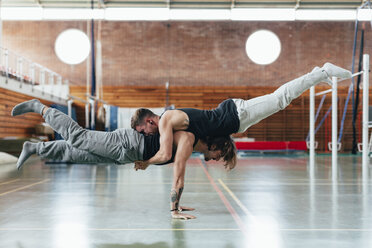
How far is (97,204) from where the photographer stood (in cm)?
327

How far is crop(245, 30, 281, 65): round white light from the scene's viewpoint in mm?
14086

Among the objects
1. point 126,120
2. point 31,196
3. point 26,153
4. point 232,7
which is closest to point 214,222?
point 26,153

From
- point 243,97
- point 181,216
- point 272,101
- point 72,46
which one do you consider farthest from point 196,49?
point 181,216

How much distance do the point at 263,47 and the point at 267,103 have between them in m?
11.9

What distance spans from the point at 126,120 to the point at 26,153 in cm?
892

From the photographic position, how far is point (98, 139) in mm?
2865

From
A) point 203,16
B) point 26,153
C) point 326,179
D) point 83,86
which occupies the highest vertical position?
point 203,16

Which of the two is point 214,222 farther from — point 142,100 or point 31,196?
point 142,100

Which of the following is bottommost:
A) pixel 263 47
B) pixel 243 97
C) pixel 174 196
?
pixel 174 196

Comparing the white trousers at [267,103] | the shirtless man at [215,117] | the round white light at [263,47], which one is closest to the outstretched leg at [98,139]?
the shirtless man at [215,117]

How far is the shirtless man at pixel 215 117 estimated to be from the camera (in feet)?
8.57

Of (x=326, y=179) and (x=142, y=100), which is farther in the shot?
(x=142, y=100)

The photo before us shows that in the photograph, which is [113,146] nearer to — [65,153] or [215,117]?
[65,153]

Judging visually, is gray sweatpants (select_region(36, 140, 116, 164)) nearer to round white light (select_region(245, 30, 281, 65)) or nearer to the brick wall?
the brick wall
